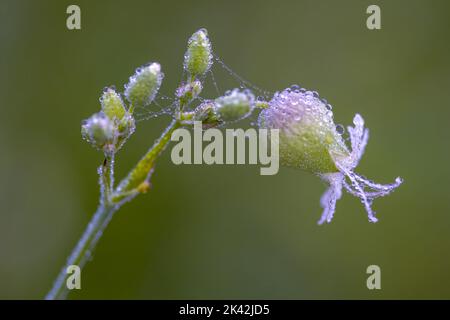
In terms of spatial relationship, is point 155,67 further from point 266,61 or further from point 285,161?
point 266,61

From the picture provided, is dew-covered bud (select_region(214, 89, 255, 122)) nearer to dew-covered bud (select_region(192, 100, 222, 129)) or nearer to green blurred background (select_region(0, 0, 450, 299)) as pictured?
dew-covered bud (select_region(192, 100, 222, 129))

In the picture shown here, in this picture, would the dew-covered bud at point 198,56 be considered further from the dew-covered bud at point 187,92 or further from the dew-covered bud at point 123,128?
the dew-covered bud at point 123,128

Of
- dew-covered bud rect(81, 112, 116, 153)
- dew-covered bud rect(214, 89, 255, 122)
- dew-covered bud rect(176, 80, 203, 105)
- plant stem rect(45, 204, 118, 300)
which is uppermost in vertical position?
dew-covered bud rect(176, 80, 203, 105)

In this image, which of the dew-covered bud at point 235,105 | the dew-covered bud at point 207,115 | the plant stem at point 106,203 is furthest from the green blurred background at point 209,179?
the dew-covered bud at point 235,105

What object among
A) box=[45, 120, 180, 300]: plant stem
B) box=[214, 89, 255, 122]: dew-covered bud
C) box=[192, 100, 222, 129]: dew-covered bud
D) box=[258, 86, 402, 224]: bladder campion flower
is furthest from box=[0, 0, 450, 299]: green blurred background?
box=[214, 89, 255, 122]: dew-covered bud

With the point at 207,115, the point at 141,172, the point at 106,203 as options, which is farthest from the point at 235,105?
the point at 106,203
